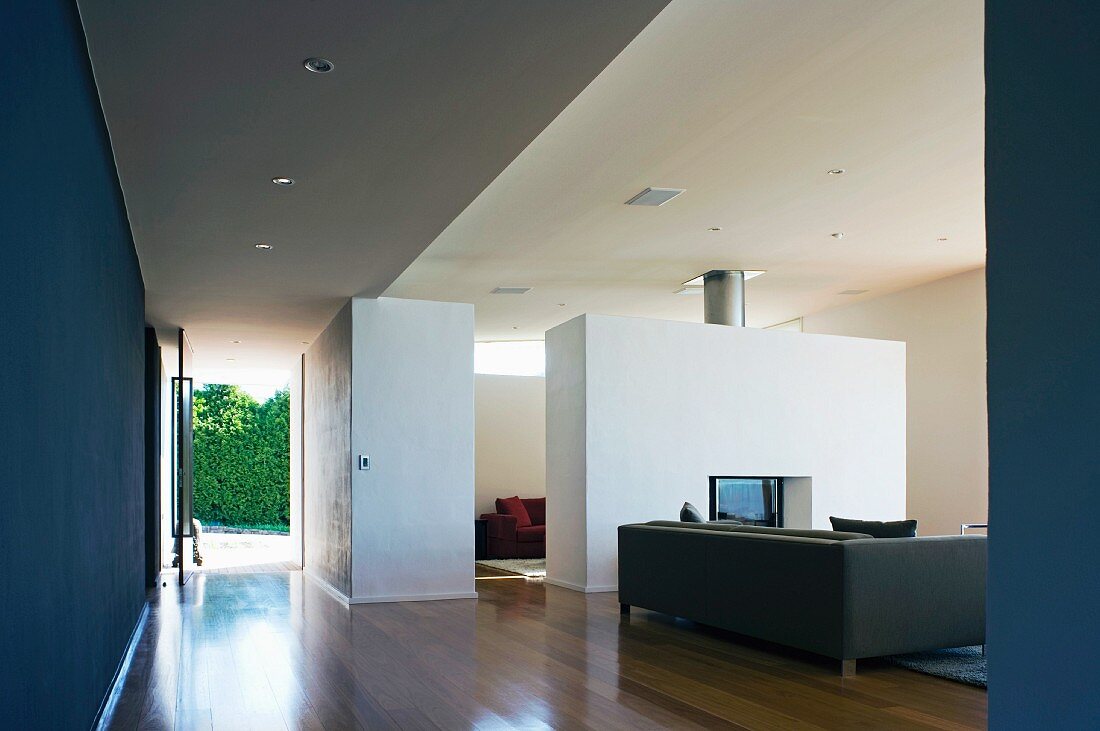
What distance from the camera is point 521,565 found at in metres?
10.3

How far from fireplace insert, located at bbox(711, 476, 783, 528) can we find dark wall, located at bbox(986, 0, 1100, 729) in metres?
7.17

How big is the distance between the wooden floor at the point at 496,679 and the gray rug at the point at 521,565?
2.59 m

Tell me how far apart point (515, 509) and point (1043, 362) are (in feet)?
33.6

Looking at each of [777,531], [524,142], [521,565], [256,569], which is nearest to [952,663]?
[777,531]

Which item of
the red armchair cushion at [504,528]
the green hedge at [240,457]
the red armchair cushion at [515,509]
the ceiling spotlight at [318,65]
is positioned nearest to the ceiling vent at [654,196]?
the ceiling spotlight at [318,65]

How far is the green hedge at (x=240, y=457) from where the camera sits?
18078 mm

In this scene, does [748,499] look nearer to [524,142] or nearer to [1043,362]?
[524,142]

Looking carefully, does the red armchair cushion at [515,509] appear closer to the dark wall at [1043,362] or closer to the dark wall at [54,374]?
the dark wall at [54,374]

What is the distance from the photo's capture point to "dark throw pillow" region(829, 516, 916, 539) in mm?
5137

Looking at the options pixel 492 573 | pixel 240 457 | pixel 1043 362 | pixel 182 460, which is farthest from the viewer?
pixel 240 457

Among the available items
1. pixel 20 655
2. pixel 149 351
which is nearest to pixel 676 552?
pixel 20 655

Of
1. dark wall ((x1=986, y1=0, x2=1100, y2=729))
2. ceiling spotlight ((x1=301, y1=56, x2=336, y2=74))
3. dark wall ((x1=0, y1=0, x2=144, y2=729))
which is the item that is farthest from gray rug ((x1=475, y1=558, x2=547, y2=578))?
dark wall ((x1=986, y1=0, x2=1100, y2=729))

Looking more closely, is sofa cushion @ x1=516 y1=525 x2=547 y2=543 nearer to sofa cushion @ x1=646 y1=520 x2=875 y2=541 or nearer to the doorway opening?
sofa cushion @ x1=646 y1=520 x2=875 y2=541

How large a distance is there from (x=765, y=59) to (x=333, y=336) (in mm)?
5214
